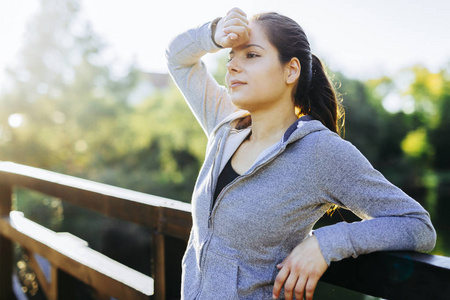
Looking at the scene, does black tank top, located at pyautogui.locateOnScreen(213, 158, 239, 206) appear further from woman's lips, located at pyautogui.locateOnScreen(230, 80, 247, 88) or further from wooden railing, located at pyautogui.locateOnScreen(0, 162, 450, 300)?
woman's lips, located at pyautogui.locateOnScreen(230, 80, 247, 88)

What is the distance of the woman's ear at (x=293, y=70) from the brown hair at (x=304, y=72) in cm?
2

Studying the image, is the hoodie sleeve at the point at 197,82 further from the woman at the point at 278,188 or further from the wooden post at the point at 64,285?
the wooden post at the point at 64,285

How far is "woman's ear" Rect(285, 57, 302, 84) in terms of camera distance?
133 cm

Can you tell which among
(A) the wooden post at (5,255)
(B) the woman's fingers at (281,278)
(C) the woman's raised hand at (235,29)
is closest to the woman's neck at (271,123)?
(C) the woman's raised hand at (235,29)

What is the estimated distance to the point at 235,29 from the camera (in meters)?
1.27

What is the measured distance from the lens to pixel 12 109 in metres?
15.7

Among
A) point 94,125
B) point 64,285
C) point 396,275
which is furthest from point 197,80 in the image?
point 94,125

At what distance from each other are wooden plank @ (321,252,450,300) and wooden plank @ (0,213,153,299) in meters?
0.85

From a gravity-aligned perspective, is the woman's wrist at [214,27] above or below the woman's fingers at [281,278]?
above

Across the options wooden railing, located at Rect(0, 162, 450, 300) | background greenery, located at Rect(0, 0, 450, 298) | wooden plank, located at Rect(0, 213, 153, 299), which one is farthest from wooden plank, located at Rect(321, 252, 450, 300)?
background greenery, located at Rect(0, 0, 450, 298)

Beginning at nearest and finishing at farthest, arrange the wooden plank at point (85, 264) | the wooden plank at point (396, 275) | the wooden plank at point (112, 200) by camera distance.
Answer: the wooden plank at point (396, 275)
the wooden plank at point (112, 200)
the wooden plank at point (85, 264)

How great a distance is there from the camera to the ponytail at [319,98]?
134 centimetres

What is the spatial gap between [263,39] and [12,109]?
1674 cm

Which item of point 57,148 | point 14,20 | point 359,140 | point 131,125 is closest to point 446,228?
point 359,140
